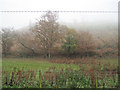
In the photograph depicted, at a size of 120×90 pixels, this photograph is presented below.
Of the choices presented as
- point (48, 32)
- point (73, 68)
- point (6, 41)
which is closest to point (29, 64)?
point (6, 41)

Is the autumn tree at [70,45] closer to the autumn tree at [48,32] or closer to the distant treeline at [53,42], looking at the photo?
the distant treeline at [53,42]

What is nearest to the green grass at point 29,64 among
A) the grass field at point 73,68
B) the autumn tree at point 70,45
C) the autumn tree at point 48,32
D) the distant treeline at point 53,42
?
the grass field at point 73,68

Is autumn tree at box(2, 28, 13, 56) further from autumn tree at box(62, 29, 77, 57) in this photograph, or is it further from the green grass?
autumn tree at box(62, 29, 77, 57)

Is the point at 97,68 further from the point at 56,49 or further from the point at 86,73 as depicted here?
the point at 56,49

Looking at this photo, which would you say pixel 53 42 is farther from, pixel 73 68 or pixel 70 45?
pixel 73 68

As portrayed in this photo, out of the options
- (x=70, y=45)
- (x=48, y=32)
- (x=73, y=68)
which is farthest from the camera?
(x=73, y=68)

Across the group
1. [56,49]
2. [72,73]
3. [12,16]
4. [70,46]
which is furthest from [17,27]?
[72,73]

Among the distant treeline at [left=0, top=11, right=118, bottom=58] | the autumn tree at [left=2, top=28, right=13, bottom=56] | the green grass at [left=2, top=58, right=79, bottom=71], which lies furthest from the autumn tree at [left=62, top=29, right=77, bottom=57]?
the autumn tree at [left=2, top=28, right=13, bottom=56]
